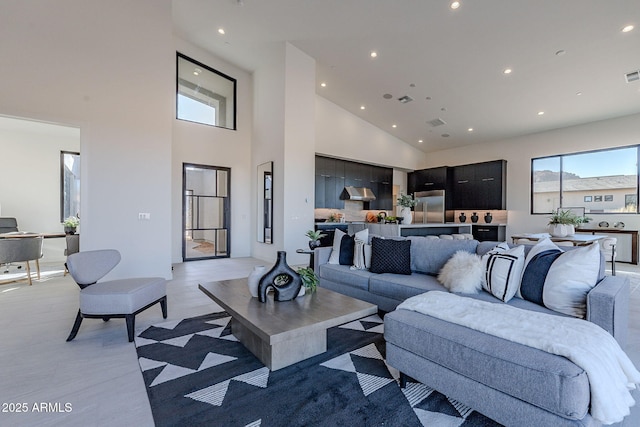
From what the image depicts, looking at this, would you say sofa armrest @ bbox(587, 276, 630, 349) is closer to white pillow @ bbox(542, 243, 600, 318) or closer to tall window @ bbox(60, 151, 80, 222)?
white pillow @ bbox(542, 243, 600, 318)

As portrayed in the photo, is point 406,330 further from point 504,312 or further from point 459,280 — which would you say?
point 459,280

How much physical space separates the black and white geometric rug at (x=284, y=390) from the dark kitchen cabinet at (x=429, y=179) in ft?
27.4

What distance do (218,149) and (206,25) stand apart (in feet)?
8.68

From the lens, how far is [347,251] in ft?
12.3

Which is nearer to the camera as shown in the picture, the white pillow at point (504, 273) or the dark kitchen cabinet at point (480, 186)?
the white pillow at point (504, 273)

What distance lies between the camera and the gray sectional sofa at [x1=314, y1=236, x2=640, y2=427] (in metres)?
1.20

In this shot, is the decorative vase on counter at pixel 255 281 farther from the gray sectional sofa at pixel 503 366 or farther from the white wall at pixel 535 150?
the white wall at pixel 535 150

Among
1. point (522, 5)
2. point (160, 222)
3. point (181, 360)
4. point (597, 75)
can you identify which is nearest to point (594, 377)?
point (181, 360)

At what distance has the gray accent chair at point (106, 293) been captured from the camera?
99.4 inches

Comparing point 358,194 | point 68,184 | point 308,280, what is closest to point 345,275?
point 308,280

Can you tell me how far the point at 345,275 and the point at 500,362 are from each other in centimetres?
211

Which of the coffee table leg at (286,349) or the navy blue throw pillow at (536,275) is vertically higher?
the navy blue throw pillow at (536,275)

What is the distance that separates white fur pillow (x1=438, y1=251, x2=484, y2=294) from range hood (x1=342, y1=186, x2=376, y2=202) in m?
5.74

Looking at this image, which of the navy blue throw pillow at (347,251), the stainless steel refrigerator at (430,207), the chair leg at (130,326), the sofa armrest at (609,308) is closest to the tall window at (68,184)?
the chair leg at (130,326)
